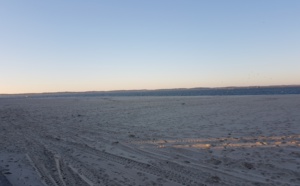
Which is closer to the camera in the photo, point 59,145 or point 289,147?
point 289,147

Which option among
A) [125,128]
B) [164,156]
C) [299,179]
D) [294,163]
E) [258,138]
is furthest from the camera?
[125,128]

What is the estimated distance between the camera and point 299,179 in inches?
214

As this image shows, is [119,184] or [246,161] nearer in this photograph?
[119,184]

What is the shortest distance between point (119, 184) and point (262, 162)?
365 cm

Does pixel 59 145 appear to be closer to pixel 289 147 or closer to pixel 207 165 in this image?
pixel 207 165

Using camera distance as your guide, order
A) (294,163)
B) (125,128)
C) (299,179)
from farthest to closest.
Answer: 1. (125,128)
2. (294,163)
3. (299,179)

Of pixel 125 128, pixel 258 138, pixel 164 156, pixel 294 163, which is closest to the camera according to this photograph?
pixel 294 163

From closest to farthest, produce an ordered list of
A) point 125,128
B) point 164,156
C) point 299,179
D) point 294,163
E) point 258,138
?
1. point 299,179
2. point 294,163
3. point 164,156
4. point 258,138
5. point 125,128

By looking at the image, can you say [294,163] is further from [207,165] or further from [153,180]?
[153,180]

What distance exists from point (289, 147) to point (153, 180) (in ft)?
14.8

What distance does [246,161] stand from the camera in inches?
268

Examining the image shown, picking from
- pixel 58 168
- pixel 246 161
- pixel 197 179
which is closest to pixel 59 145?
pixel 58 168

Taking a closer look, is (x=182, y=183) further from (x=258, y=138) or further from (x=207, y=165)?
(x=258, y=138)

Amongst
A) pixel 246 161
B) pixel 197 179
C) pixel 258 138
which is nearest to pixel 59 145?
pixel 197 179
